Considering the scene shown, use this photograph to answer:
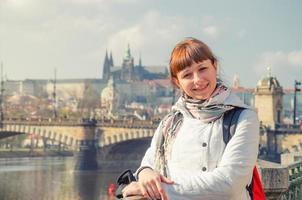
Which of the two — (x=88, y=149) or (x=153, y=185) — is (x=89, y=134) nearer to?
(x=88, y=149)

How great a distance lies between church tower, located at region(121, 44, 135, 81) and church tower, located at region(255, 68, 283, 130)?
363 feet

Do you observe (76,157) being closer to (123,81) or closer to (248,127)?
(248,127)

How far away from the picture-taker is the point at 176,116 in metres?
2.48

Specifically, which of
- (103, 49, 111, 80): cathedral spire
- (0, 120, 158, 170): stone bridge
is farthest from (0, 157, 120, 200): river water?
(103, 49, 111, 80): cathedral spire

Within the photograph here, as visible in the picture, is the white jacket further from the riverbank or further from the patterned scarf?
the riverbank

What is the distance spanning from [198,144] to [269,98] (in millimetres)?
33769

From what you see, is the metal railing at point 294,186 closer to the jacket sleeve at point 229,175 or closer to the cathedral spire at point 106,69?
the jacket sleeve at point 229,175

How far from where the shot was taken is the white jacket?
2164mm

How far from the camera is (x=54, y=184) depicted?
1238 inches

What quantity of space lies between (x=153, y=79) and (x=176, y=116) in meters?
149

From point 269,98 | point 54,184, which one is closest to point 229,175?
point 54,184

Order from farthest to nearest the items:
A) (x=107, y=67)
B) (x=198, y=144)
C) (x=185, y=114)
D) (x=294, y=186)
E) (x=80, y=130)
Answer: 1. (x=107, y=67)
2. (x=80, y=130)
3. (x=294, y=186)
4. (x=185, y=114)
5. (x=198, y=144)

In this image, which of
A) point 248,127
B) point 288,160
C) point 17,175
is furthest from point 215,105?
point 17,175

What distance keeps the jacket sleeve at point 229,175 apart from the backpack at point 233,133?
0.10 feet
